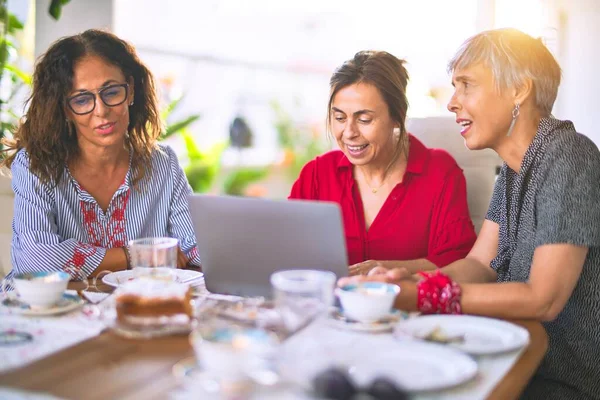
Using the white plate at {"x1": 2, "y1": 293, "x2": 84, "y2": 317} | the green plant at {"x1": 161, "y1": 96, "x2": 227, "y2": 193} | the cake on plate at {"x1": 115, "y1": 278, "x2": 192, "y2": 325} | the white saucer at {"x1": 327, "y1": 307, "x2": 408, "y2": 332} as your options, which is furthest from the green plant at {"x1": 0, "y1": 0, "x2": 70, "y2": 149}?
the white saucer at {"x1": 327, "y1": 307, "x2": 408, "y2": 332}

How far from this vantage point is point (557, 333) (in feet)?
5.34

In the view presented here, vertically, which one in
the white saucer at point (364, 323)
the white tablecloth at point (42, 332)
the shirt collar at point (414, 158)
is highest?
the shirt collar at point (414, 158)

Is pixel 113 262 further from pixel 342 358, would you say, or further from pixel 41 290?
pixel 342 358

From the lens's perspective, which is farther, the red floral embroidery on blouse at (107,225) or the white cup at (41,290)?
the red floral embroidery on blouse at (107,225)

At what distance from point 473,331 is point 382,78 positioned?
1.10m

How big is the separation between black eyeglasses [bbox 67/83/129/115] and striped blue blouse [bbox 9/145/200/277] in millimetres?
192

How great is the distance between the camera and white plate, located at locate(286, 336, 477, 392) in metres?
1.01

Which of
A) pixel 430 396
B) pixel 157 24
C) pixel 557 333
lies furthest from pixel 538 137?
pixel 157 24

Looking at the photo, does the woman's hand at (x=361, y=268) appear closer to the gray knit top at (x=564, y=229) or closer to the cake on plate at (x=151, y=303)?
the gray knit top at (x=564, y=229)

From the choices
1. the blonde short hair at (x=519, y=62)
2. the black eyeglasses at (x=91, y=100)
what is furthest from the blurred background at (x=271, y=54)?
the blonde short hair at (x=519, y=62)

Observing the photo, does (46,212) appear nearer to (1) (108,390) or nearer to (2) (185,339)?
(2) (185,339)

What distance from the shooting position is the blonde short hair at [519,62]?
170 cm

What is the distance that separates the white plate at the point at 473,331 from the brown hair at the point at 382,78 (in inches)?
39.9

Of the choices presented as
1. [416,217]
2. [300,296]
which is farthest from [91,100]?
[300,296]
